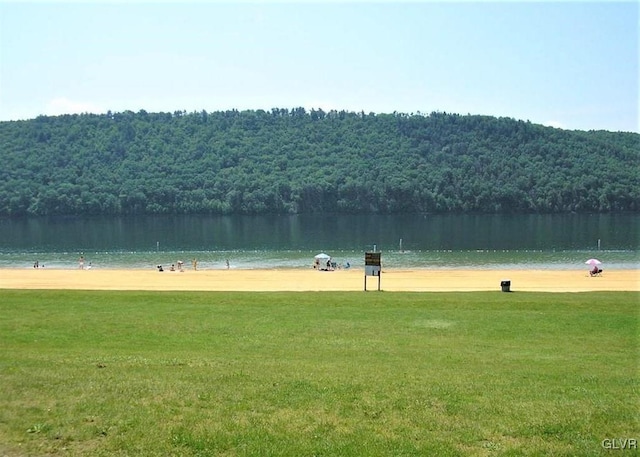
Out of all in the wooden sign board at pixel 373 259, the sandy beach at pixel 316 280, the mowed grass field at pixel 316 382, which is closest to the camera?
the mowed grass field at pixel 316 382

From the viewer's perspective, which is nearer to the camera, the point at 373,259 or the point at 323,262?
the point at 373,259

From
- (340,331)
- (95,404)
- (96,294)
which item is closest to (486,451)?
(95,404)

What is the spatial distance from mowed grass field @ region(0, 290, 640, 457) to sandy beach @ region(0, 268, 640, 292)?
67.9 ft

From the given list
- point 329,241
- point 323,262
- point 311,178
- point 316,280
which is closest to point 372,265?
point 316,280

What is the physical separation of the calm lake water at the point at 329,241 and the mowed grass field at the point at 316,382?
1683 inches

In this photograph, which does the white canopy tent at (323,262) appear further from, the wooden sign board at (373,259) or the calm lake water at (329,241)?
the wooden sign board at (373,259)

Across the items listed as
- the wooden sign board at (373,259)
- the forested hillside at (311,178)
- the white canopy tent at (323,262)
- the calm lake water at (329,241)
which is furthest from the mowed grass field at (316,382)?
the forested hillside at (311,178)

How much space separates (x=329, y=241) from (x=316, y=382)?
265 feet

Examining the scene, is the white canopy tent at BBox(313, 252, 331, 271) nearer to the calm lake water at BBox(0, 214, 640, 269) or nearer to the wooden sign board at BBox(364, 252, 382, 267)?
the calm lake water at BBox(0, 214, 640, 269)

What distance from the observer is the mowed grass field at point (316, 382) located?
8.49 metres

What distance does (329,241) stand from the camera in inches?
3617

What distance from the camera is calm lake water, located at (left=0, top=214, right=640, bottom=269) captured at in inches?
2677

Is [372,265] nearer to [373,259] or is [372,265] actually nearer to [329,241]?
[373,259]

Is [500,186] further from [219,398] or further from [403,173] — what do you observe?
[219,398]
